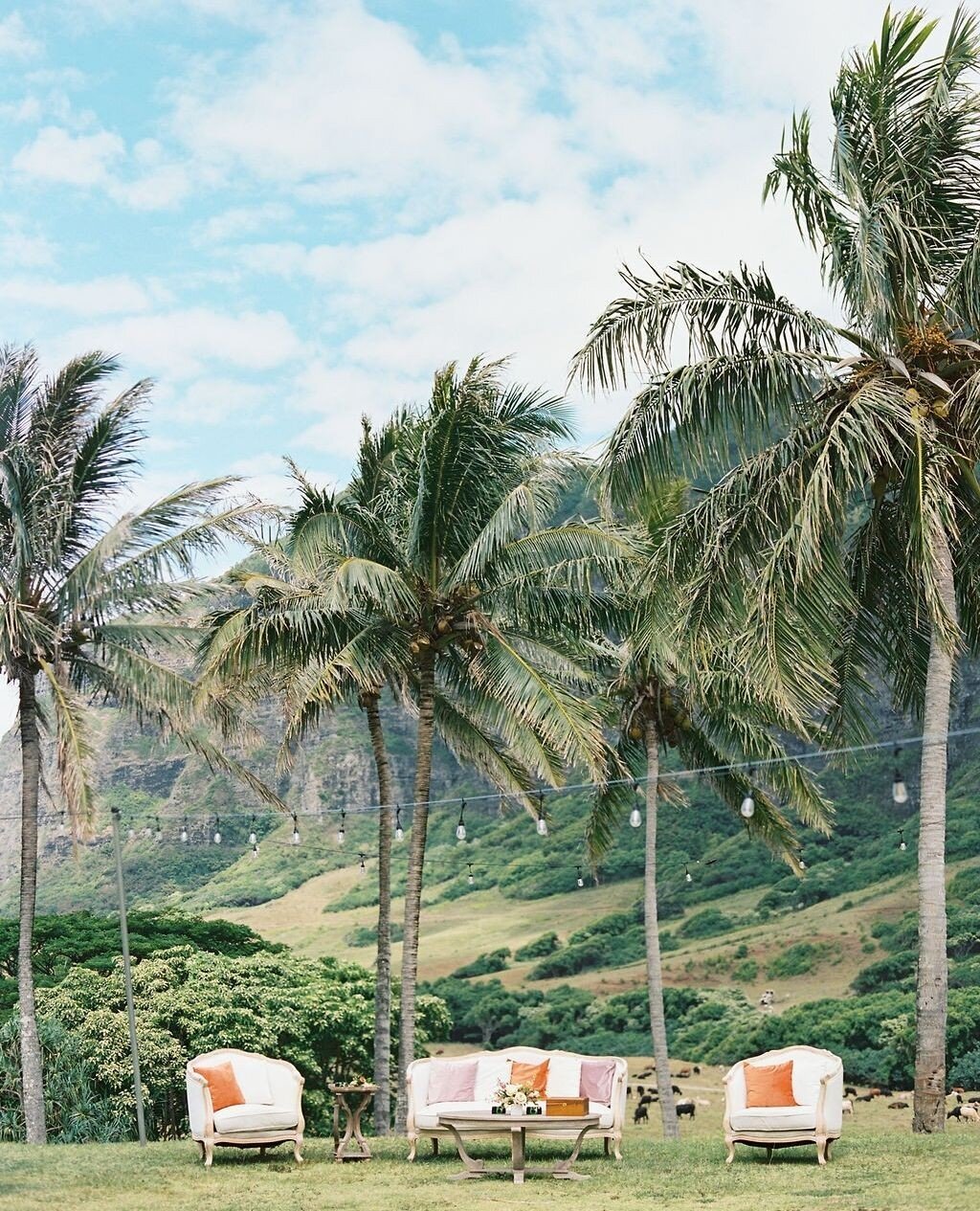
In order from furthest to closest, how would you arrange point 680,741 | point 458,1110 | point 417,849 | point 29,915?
point 680,741 → point 29,915 → point 417,849 → point 458,1110

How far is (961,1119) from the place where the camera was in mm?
20406

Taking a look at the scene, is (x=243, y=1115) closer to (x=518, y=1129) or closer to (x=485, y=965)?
(x=518, y=1129)

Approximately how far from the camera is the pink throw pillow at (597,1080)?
10.9 metres

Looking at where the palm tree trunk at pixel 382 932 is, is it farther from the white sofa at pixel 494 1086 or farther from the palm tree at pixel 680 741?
the white sofa at pixel 494 1086

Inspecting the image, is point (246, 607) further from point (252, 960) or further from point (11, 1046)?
point (252, 960)

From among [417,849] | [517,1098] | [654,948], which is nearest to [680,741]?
[654,948]

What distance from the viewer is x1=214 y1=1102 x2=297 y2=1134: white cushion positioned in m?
10.7

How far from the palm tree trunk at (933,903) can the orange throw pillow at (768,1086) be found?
3.00 feet

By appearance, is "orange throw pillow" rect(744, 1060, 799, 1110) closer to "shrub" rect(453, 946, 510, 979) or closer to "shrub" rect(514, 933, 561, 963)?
"shrub" rect(453, 946, 510, 979)

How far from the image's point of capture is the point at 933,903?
10016 mm

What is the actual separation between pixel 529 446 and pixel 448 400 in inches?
48.8

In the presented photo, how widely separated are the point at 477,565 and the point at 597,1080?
4759 millimetres

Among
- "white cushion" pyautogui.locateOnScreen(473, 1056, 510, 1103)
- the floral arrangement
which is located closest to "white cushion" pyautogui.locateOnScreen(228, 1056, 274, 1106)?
"white cushion" pyautogui.locateOnScreen(473, 1056, 510, 1103)

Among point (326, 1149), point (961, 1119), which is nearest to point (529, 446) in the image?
point (326, 1149)
